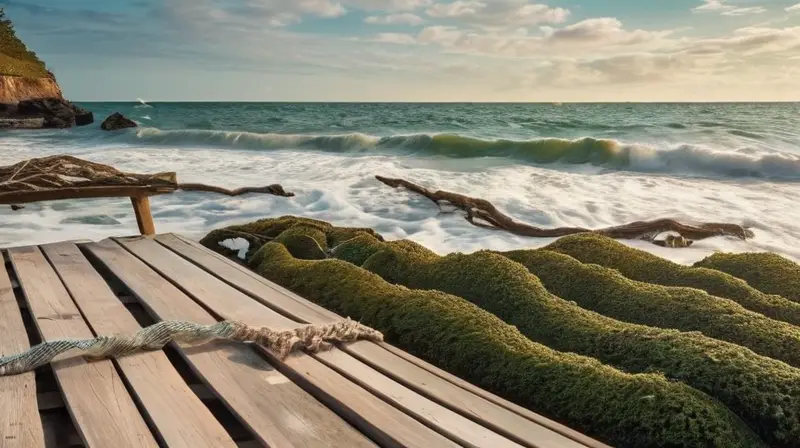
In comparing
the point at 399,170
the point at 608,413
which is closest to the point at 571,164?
the point at 399,170

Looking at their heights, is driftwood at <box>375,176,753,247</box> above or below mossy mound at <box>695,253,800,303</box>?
below

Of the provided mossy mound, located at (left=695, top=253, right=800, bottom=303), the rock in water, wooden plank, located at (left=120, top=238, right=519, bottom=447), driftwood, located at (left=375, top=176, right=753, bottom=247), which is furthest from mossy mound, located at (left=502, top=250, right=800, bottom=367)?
the rock in water

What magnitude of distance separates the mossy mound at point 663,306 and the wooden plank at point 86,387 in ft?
8.45

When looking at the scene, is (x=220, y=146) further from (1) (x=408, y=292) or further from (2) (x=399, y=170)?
(1) (x=408, y=292)

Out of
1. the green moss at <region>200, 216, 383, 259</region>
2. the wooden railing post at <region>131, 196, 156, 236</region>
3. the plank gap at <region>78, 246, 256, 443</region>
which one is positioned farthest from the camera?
the wooden railing post at <region>131, 196, 156, 236</region>

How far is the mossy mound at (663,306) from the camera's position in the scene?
10.3 ft

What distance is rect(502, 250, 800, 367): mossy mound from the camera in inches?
123

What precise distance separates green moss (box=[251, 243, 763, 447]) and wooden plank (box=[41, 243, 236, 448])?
3.88 ft

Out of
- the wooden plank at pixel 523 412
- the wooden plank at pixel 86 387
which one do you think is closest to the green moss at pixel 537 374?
the wooden plank at pixel 523 412

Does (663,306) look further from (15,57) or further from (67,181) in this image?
(15,57)

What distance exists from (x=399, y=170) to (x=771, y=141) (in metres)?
12.7

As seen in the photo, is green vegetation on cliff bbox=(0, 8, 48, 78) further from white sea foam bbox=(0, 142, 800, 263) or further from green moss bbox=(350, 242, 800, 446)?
green moss bbox=(350, 242, 800, 446)

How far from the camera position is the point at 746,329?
10.6 ft

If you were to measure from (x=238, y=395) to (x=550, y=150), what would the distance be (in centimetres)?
1864
